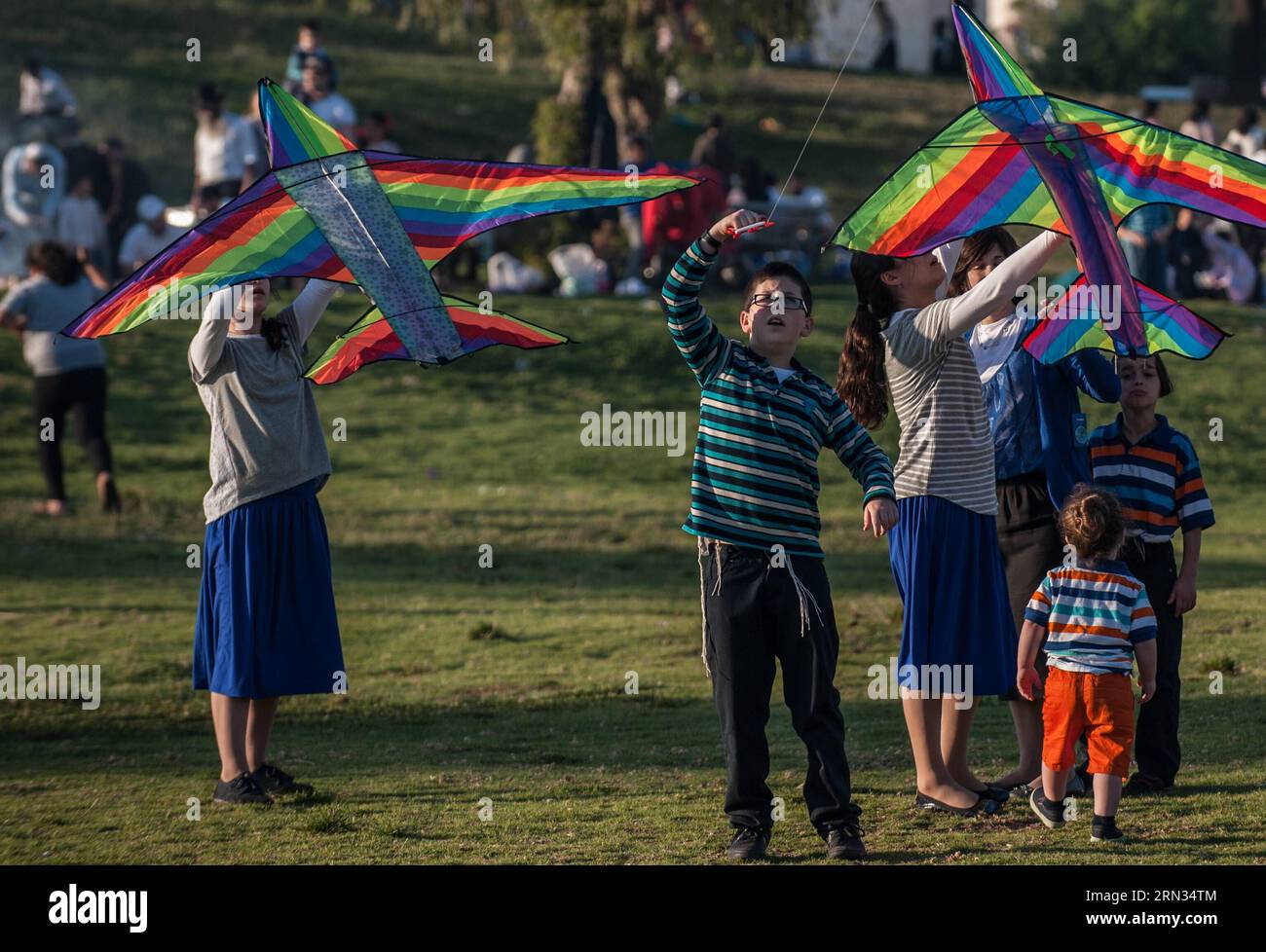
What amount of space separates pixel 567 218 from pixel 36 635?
12.8 meters

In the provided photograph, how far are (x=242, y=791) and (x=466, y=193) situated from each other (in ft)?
7.86

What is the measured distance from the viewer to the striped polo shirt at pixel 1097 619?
6.18 m

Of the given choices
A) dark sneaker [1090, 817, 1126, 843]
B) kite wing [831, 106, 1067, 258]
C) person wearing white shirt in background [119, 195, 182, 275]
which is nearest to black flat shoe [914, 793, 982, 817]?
dark sneaker [1090, 817, 1126, 843]

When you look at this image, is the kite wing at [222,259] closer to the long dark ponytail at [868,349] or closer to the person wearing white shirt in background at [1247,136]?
the long dark ponytail at [868,349]

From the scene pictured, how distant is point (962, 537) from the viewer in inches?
255

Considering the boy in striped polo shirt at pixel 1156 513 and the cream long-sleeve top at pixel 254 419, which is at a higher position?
the cream long-sleeve top at pixel 254 419

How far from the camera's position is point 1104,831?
6.10m

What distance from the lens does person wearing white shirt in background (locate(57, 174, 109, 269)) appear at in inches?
798

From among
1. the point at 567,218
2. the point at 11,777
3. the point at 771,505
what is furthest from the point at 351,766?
the point at 567,218

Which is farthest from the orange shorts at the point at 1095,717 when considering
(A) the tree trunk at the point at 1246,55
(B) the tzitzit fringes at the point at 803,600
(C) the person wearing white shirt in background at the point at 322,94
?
(A) the tree trunk at the point at 1246,55

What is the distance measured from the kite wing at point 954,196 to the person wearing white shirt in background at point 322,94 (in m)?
14.1

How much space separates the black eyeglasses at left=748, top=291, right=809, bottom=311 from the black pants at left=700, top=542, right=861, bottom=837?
800 millimetres

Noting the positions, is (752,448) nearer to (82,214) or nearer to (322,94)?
(322,94)

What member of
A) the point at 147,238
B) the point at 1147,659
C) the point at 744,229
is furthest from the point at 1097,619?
the point at 147,238
